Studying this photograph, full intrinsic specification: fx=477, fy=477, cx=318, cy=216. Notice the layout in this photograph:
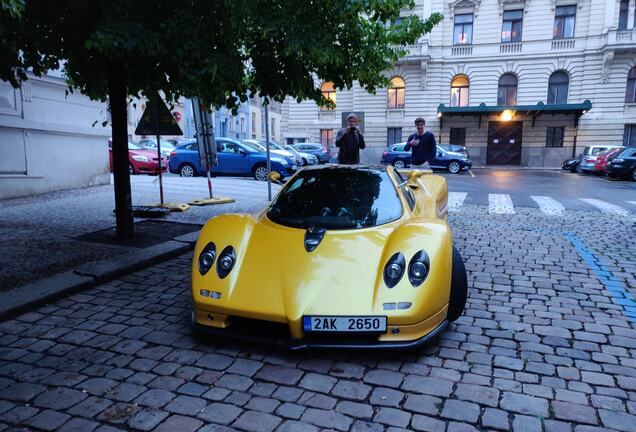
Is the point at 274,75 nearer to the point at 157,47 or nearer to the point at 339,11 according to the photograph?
the point at 339,11

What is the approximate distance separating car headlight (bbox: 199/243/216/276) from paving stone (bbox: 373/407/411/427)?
1.69 meters

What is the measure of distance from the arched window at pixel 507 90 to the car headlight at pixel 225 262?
34.3m

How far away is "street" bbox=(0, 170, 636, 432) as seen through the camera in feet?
8.55

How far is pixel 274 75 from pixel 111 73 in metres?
2.10

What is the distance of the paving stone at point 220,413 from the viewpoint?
102 inches

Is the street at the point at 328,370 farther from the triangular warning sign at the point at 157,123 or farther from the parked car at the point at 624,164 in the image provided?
the parked car at the point at 624,164

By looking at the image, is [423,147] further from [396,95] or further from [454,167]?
[396,95]

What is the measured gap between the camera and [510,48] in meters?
33.4

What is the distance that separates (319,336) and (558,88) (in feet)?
116

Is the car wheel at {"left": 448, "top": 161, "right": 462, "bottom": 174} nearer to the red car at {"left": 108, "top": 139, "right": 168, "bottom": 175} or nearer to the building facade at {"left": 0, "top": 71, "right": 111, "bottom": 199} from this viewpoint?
the red car at {"left": 108, "top": 139, "right": 168, "bottom": 175}

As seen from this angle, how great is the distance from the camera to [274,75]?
6.54 meters

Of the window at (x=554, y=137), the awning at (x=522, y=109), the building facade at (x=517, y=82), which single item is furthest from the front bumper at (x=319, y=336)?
the window at (x=554, y=137)

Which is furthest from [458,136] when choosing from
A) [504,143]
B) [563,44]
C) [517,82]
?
[563,44]

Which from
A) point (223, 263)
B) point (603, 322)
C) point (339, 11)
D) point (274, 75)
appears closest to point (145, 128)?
point (274, 75)
